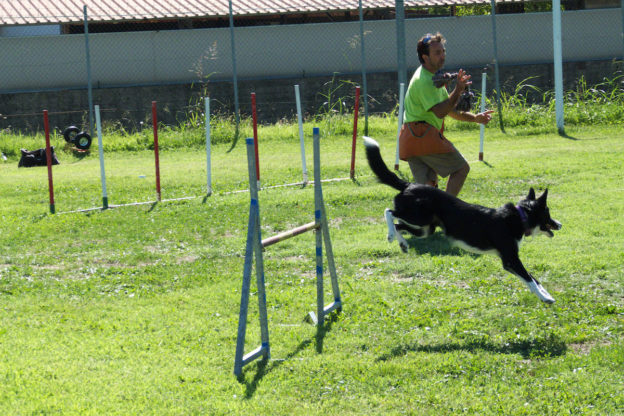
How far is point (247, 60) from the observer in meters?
19.3

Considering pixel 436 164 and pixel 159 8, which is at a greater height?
pixel 159 8

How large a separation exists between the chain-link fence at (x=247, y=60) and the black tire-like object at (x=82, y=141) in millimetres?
1532

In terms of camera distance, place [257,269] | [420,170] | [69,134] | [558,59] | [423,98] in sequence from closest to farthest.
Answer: [257,269] → [423,98] → [420,170] → [558,59] → [69,134]

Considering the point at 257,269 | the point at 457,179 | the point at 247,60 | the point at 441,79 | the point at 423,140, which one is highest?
the point at 247,60

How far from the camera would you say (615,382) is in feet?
13.4

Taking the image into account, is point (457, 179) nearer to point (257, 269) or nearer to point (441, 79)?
point (441, 79)

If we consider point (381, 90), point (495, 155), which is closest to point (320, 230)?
point (495, 155)

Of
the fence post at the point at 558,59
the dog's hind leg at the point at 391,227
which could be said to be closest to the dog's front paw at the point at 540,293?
the dog's hind leg at the point at 391,227

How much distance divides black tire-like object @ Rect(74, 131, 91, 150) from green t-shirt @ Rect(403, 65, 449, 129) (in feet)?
33.2

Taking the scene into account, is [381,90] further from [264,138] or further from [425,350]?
[425,350]

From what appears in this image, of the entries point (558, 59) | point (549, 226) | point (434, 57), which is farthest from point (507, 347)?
point (558, 59)

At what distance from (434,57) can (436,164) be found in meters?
0.99

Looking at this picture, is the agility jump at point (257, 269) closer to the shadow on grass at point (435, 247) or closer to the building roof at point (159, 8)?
the shadow on grass at point (435, 247)

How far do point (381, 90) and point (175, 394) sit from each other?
15504mm
